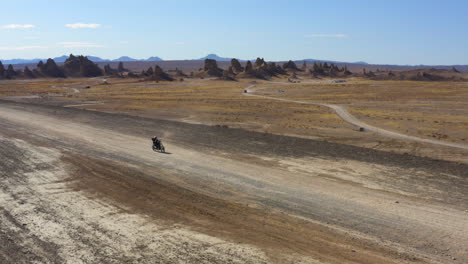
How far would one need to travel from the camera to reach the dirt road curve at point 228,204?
45.4 ft

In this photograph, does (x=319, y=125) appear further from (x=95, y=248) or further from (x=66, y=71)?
(x=66, y=71)

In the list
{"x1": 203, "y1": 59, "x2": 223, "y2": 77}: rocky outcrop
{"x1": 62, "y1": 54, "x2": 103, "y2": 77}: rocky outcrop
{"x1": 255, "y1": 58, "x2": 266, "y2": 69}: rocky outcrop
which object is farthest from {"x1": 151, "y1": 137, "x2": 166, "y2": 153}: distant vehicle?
{"x1": 62, "y1": 54, "x2": 103, "y2": 77}: rocky outcrop

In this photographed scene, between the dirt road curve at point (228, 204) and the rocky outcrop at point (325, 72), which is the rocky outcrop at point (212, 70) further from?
the dirt road curve at point (228, 204)

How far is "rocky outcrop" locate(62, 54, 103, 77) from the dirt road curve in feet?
528

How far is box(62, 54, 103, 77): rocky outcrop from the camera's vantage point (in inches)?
7180

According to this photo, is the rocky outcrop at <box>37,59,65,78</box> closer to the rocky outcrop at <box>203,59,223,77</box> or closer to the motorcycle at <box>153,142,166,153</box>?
the rocky outcrop at <box>203,59,223,77</box>

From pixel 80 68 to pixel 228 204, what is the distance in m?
184

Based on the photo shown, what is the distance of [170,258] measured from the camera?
1324 cm

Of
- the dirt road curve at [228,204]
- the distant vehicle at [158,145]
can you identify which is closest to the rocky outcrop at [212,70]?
the dirt road curve at [228,204]

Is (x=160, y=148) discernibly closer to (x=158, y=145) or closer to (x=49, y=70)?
(x=158, y=145)

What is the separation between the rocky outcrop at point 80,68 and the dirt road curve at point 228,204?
16084 cm

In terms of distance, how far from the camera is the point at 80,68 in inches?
7269

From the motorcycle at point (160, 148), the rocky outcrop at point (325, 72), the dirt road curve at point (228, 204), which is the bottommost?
the dirt road curve at point (228, 204)

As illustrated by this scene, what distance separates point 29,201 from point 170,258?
30.9 ft
